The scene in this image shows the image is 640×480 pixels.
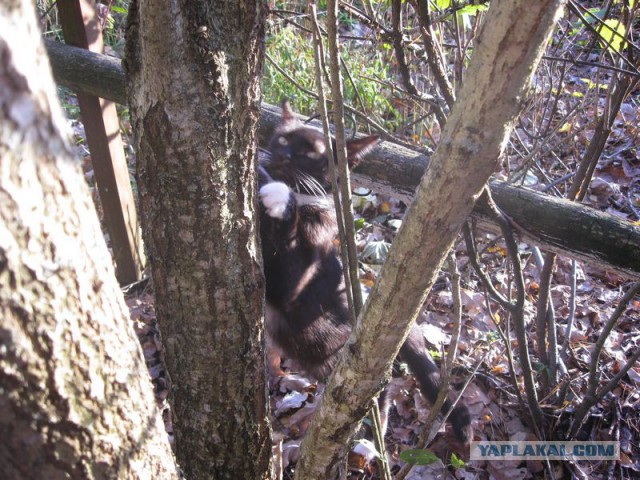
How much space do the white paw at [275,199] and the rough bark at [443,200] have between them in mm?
1203

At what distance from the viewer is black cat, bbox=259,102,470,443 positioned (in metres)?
2.63

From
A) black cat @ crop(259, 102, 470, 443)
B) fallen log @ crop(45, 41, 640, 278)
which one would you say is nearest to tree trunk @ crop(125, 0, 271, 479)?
fallen log @ crop(45, 41, 640, 278)

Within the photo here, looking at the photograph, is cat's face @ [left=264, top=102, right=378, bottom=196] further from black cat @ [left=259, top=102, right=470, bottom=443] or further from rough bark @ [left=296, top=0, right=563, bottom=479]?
rough bark @ [left=296, top=0, right=563, bottom=479]

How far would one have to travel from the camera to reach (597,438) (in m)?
2.59

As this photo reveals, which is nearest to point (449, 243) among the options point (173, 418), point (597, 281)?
point (173, 418)

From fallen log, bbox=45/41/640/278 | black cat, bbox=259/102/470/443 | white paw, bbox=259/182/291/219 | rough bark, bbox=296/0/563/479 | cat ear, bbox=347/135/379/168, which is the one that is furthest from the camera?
black cat, bbox=259/102/470/443

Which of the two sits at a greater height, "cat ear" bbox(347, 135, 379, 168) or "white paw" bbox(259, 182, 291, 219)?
"cat ear" bbox(347, 135, 379, 168)

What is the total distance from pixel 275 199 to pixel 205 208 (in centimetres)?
122

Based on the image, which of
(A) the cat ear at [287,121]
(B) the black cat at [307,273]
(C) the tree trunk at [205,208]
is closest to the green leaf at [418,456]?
(C) the tree trunk at [205,208]

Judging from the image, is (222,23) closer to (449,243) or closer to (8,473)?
(449,243)

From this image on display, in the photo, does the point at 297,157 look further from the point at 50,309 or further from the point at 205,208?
the point at 50,309

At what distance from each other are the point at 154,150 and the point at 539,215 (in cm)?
140

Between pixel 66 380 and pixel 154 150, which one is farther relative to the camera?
pixel 154 150

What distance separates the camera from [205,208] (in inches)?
48.6
